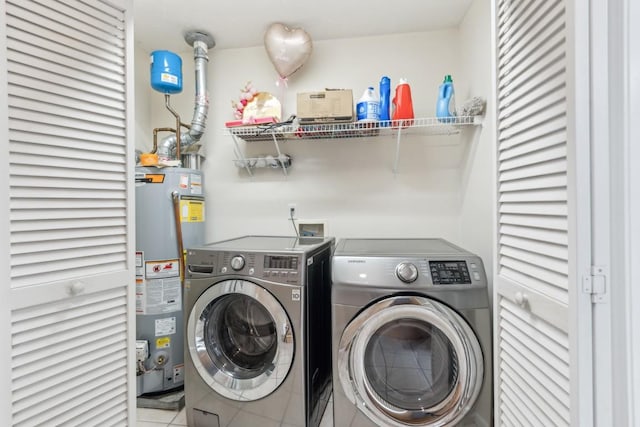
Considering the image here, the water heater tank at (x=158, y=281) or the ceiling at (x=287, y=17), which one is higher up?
the ceiling at (x=287, y=17)

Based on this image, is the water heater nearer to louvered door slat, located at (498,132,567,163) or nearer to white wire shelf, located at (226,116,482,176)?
white wire shelf, located at (226,116,482,176)

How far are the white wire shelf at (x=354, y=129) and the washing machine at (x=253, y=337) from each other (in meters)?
0.83

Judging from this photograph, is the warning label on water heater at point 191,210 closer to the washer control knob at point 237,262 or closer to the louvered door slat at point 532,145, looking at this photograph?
the washer control knob at point 237,262

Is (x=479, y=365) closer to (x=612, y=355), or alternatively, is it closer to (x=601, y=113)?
(x=612, y=355)

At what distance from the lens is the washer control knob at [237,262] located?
1.55 meters

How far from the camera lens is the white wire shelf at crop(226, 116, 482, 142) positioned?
1.98 metres

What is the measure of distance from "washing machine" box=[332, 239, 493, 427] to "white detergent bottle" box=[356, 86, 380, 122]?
0.94 m

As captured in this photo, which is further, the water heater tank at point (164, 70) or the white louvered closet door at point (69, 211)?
the water heater tank at point (164, 70)

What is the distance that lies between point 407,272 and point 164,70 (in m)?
2.03

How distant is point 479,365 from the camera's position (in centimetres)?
134

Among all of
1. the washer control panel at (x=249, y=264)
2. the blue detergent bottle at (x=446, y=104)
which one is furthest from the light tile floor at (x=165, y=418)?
the blue detergent bottle at (x=446, y=104)

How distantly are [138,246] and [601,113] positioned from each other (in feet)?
7.20

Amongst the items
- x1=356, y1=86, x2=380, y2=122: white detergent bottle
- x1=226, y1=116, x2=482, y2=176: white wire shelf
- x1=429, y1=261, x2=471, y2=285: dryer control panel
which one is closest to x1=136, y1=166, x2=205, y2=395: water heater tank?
x1=226, y1=116, x2=482, y2=176: white wire shelf

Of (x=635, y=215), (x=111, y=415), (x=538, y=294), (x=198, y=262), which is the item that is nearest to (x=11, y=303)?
(x=111, y=415)
